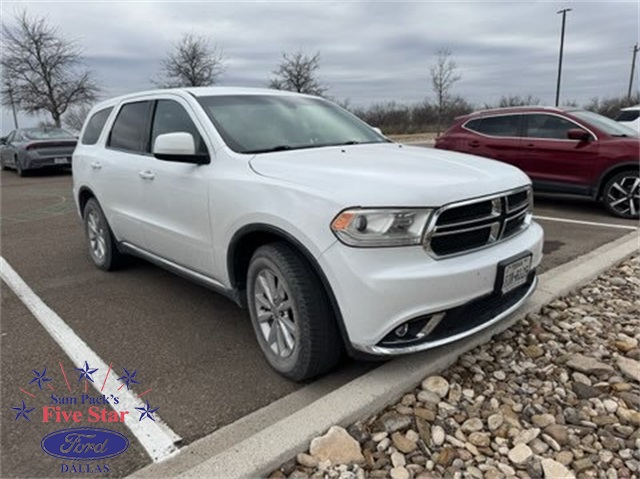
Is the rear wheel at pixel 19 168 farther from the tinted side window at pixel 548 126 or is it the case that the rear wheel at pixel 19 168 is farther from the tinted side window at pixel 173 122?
the tinted side window at pixel 548 126

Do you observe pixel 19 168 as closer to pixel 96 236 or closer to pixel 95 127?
pixel 95 127

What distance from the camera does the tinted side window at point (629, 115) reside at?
485 inches

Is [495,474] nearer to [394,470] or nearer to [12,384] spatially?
[394,470]

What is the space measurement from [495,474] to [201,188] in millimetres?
2304

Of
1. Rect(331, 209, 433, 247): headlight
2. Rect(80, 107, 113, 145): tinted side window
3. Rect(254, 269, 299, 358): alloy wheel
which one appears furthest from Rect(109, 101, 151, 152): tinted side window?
Rect(331, 209, 433, 247): headlight

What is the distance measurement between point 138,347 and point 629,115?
13.4m

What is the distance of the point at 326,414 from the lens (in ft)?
7.97


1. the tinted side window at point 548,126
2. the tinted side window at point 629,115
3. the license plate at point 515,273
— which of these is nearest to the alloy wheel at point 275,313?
the license plate at point 515,273

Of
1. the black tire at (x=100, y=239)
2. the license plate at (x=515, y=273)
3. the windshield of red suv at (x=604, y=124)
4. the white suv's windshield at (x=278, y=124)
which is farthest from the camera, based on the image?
the windshield of red suv at (x=604, y=124)

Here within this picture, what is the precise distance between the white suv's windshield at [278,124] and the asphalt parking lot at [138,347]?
1.36 metres

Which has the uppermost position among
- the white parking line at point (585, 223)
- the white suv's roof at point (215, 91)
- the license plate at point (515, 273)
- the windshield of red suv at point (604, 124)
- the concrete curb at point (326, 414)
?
the white suv's roof at point (215, 91)

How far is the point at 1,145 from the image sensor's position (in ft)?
52.9

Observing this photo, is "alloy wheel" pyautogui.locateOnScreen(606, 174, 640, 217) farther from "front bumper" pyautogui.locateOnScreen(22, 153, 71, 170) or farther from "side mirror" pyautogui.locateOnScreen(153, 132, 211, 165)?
"front bumper" pyautogui.locateOnScreen(22, 153, 71, 170)

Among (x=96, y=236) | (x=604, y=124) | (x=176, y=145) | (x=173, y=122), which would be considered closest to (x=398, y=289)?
(x=176, y=145)
